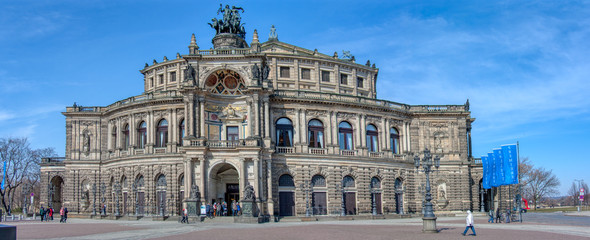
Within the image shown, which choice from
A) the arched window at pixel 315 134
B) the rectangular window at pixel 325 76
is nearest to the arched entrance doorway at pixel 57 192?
the arched window at pixel 315 134

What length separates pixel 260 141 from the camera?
5341 centimetres

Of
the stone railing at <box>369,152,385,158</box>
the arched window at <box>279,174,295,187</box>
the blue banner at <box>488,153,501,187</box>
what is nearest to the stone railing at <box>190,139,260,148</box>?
the arched window at <box>279,174,295,187</box>

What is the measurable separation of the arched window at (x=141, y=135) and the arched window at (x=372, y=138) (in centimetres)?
2386

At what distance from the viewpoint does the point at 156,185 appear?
5831 centimetres

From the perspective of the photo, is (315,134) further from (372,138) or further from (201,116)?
(201,116)

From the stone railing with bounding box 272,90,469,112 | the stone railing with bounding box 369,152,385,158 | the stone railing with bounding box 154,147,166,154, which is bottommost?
the stone railing with bounding box 369,152,385,158

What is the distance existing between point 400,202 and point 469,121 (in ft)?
53.9

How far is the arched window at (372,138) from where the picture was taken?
6256cm

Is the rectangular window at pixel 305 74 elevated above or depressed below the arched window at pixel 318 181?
above

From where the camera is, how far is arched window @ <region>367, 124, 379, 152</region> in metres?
62.6

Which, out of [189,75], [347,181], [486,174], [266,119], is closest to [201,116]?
[189,75]

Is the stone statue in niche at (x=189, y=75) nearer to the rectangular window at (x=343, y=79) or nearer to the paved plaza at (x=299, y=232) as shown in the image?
the paved plaza at (x=299, y=232)

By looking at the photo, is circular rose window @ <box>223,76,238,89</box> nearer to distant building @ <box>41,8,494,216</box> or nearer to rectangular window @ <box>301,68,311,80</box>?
distant building @ <box>41,8,494,216</box>

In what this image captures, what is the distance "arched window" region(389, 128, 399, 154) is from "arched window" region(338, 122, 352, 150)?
571 cm
